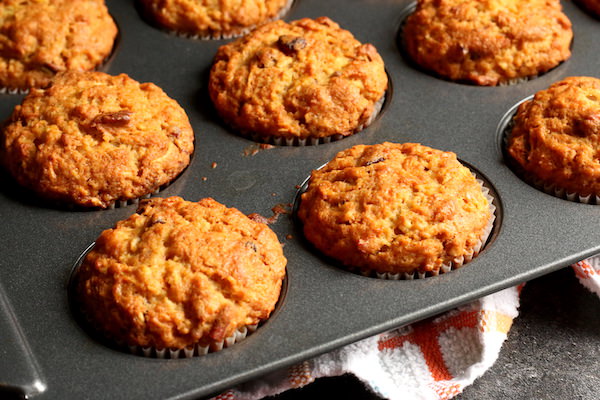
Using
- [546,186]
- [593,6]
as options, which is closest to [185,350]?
[546,186]

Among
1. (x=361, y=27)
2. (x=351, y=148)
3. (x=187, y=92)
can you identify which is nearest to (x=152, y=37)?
(x=187, y=92)

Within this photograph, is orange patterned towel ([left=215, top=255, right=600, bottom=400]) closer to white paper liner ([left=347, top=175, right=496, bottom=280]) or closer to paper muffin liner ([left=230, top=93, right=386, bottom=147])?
white paper liner ([left=347, top=175, right=496, bottom=280])

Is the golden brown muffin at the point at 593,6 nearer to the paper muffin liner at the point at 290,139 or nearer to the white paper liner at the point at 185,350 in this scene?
the paper muffin liner at the point at 290,139

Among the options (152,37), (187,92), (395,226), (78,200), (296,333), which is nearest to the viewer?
(296,333)

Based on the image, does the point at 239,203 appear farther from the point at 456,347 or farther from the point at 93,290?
the point at 456,347

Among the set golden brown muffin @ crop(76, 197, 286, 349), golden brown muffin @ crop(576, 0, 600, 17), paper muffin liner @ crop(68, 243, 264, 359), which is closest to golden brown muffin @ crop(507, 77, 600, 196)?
golden brown muffin @ crop(576, 0, 600, 17)
